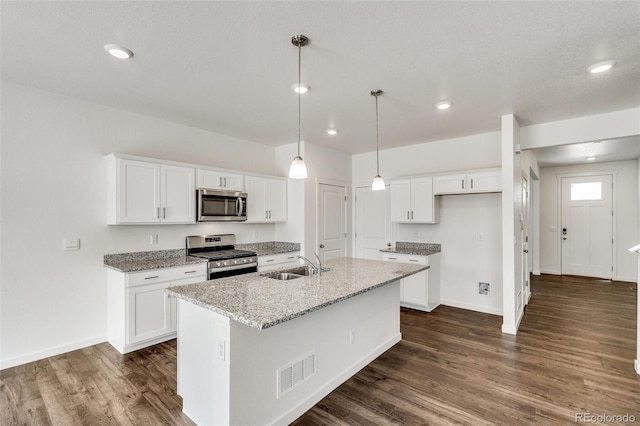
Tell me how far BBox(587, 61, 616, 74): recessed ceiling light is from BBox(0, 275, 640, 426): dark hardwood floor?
8.64ft

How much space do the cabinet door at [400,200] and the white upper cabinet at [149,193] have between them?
3.09 m

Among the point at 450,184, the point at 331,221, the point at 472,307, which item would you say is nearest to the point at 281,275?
the point at 331,221

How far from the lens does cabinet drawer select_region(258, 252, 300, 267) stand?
14.6 feet

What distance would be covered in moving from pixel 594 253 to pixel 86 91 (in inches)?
374

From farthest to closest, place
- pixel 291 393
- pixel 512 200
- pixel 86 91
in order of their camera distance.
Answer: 1. pixel 512 200
2. pixel 86 91
3. pixel 291 393

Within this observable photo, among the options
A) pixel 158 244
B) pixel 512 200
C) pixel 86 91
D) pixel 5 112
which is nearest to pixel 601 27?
pixel 512 200

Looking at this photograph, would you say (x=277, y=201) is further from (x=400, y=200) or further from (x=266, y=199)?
(x=400, y=200)

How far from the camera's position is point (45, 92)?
311 centimetres

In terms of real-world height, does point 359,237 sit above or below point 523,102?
below

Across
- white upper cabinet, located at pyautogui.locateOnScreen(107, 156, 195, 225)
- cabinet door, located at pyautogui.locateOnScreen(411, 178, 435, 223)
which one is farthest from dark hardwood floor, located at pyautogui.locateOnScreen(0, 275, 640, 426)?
cabinet door, located at pyautogui.locateOnScreen(411, 178, 435, 223)

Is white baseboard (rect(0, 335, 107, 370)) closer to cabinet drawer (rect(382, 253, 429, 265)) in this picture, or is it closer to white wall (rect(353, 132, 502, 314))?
cabinet drawer (rect(382, 253, 429, 265))

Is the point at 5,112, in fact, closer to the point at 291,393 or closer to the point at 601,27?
the point at 291,393

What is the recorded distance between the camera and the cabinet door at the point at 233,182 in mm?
4297

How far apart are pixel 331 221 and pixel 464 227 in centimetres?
217
